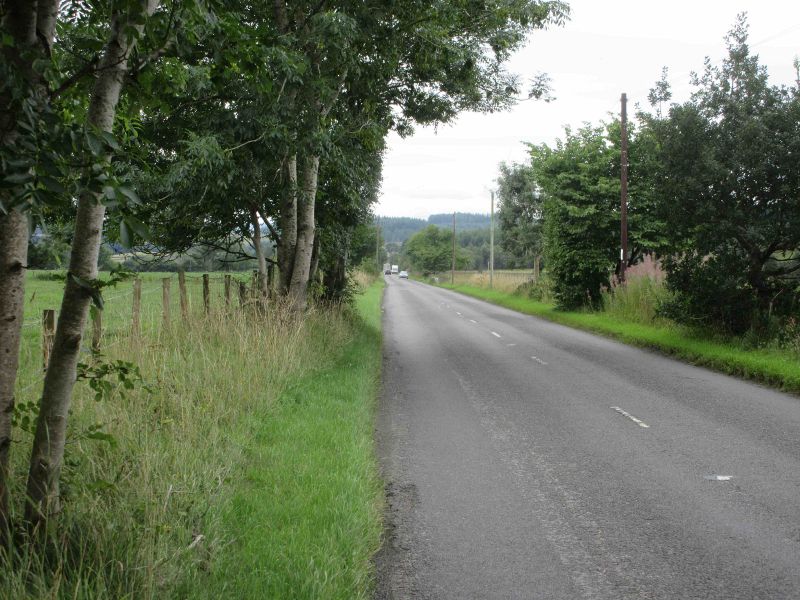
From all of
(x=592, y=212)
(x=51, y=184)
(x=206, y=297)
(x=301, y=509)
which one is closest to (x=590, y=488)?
(x=301, y=509)

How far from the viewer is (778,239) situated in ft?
46.0

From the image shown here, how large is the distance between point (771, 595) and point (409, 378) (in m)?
8.83

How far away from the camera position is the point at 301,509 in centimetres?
494

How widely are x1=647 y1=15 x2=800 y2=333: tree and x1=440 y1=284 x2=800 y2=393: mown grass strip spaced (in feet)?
3.52

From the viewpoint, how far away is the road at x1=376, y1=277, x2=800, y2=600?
4.38 meters

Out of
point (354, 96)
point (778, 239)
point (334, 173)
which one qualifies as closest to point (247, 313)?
point (334, 173)

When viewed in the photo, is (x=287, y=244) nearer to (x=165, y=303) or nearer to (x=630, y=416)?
(x=165, y=303)

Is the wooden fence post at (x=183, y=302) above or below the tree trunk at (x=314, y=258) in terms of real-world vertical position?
below

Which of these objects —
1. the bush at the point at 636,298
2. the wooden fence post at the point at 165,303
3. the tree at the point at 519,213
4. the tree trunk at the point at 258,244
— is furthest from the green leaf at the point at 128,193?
the tree at the point at 519,213

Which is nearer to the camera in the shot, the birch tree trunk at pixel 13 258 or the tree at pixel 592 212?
the birch tree trunk at pixel 13 258

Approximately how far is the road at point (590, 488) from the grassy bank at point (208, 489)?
1.47 feet

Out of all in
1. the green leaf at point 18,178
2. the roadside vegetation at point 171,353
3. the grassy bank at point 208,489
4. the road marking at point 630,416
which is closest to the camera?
the green leaf at point 18,178

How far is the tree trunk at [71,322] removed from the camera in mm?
3377

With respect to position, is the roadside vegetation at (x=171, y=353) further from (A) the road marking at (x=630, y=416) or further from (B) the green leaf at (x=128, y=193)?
(A) the road marking at (x=630, y=416)
